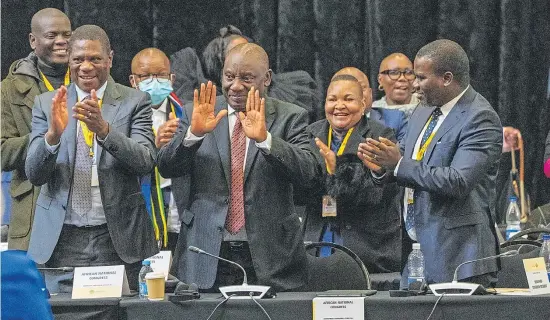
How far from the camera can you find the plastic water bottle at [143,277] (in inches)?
165

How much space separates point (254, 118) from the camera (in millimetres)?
4539

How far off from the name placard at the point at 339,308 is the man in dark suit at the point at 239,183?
65cm

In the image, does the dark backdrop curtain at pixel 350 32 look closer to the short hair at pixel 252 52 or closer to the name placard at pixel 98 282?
the short hair at pixel 252 52

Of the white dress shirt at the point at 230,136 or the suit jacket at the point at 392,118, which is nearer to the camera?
the white dress shirt at the point at 230,136

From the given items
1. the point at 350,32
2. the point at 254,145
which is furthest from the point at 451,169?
the point at 350,32

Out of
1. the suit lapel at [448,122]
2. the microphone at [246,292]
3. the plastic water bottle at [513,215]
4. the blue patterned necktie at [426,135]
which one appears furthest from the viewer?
the plastic water bottle at [513,215]

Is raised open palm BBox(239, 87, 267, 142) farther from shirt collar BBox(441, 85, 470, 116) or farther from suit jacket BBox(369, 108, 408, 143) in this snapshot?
suit jacket BBox(369, 108, 408, 143)

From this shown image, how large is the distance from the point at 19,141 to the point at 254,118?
1.20 m

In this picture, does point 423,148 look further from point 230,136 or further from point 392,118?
point 392,118

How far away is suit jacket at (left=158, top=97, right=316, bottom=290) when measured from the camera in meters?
4.59

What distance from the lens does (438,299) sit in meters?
4.01

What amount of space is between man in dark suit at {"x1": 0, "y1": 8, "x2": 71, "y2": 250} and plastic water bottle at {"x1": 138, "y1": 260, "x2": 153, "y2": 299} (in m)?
1.00

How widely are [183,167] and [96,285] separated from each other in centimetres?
71

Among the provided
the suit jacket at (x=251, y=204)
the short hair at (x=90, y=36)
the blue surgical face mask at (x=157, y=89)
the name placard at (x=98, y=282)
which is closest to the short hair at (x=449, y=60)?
the suit jacket at (x=251, y=204)
